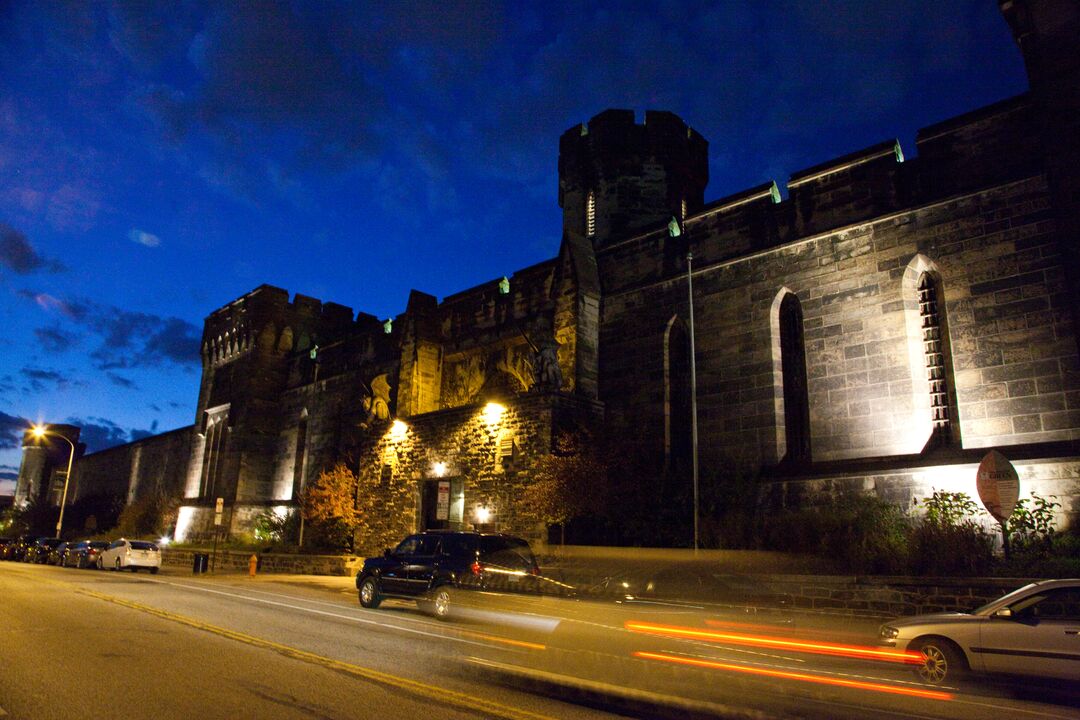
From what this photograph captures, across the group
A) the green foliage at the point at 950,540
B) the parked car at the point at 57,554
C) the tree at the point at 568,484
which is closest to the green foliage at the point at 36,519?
the parked car at the point at 57,554

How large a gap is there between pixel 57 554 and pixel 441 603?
2670 cm

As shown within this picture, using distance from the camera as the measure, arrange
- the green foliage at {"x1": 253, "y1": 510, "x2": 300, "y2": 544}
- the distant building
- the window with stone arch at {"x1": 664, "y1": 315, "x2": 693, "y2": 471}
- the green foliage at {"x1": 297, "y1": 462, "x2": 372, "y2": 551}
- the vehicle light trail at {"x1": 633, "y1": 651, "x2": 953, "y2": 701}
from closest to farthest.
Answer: the vehicle light trail at {"x1": 633, "y1": 651, "x2": 953, "y2": 701} < the window with stone arch at {"x1": 664, "y1": 315, "x2": 693, "y2": 471} < the green foliage at {"x1": 297, "y1": 462, "x2": 372, "y2": 551} < the green foliage at {"x1": 253, "y1": 510, "x2": 300, "y2": 544} < the distant building

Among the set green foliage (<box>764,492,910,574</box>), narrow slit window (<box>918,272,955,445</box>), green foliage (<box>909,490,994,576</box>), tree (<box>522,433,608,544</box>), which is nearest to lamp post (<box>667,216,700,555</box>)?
green foliage (<box>764,492,910,574</box>)

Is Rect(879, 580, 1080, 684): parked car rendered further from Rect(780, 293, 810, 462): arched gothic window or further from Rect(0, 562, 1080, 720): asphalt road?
Rect(780, 293, 810, 462): arched gothic window

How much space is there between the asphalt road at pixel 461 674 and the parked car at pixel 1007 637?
337mm

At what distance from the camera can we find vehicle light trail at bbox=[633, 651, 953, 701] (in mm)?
7520

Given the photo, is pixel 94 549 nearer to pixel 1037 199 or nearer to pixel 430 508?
pixel 430 508

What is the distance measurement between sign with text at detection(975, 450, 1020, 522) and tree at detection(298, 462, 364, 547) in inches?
866

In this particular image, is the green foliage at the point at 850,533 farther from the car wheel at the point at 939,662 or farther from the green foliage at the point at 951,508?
the car wheel at the point at 939,662

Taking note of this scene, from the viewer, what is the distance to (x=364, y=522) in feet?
93.7

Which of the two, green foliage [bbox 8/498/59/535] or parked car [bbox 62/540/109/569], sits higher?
green foliage [bbox 8/498/59/535]

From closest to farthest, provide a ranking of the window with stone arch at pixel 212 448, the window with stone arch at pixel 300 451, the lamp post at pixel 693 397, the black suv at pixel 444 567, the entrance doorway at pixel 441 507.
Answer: the black suv at pixel 444 567 → the lamp post at pixel 693 397 → the entrance doorway at pixel 441 507 → the window with stone arch at pixel 300 451 → the window with stone arch at pixel 212 448

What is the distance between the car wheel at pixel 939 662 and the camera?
8.59 m

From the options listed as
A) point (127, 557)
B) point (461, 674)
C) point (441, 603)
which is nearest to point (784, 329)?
point (441, 603)
